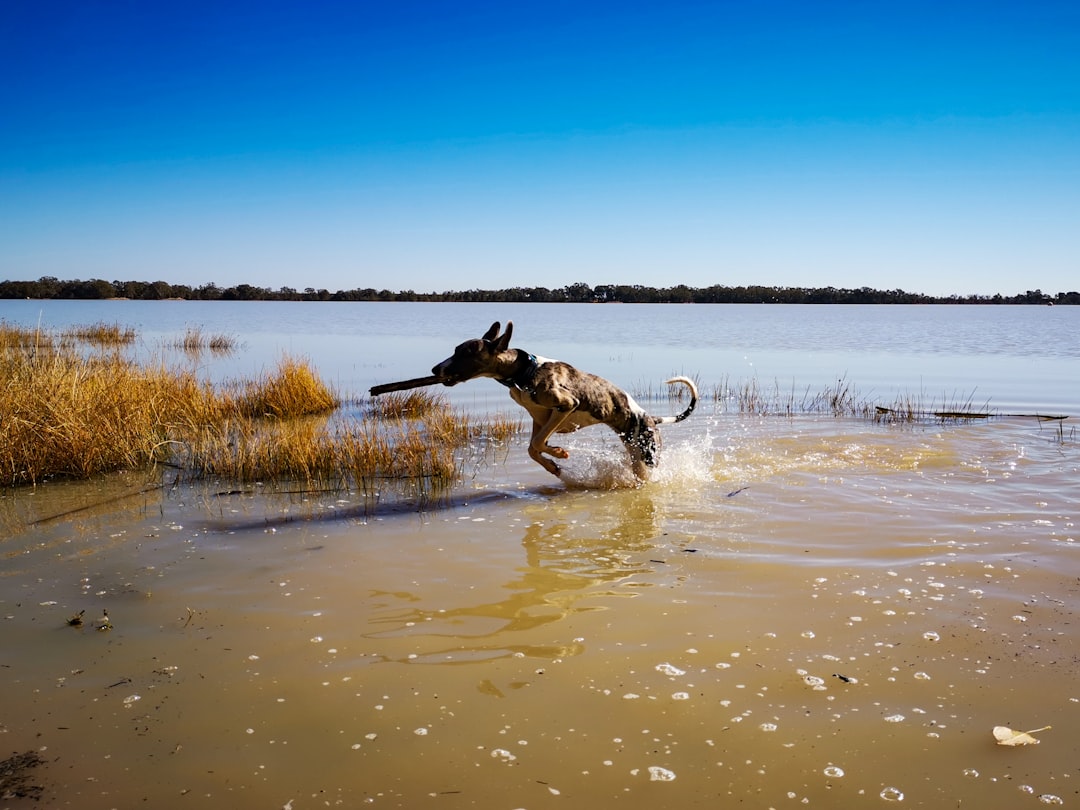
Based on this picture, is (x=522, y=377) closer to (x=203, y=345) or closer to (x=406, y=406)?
(x=406, y=406)

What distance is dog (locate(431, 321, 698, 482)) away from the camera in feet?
27.5

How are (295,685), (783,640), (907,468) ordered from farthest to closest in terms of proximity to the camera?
1. (907,468)
2. (783,640)
3. (295,685)

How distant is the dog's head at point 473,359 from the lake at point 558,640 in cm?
143

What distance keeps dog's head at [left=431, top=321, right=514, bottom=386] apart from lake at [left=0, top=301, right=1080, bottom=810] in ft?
4.70

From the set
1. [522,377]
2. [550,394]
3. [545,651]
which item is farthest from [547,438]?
[545,651]

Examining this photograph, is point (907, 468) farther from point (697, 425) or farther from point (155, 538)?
point (155, 538)

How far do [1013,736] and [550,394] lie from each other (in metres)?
5.74

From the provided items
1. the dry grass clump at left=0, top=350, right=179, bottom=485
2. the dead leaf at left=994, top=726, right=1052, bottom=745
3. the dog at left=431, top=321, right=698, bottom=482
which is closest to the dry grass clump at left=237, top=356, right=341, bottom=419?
the dry grass clump at left=0, top=350, right=179, bottom=485

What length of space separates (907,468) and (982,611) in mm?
5105

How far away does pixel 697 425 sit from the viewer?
46.1 feet

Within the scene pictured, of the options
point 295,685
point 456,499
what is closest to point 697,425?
point 456,499

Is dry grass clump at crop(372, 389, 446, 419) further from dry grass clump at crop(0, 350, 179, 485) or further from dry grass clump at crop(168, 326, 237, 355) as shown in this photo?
dry grass clump at crop(168, 326, 237, 355)

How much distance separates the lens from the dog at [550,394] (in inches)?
330

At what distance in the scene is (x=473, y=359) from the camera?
8.37m
